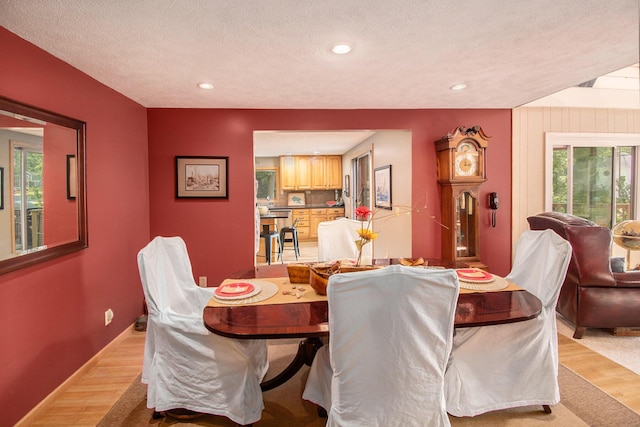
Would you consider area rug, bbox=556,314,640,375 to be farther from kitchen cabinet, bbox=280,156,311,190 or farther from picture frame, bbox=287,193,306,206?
picture frame, bbox=287,193,306,206

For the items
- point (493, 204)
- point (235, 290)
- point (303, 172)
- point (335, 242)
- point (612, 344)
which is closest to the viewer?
point (235, 290)

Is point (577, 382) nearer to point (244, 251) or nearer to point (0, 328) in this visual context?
point (244, 251)

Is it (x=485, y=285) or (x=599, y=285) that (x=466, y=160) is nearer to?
(x=599, y=285)

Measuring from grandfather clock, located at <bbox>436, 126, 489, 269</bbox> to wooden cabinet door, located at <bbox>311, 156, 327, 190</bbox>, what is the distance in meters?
5.22

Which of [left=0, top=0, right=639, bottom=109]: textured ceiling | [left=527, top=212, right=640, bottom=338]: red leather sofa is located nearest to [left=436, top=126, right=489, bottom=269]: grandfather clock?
[left=0, top=0, right=639, bottom=109]: textured ceiling

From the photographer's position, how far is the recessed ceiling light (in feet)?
7.06

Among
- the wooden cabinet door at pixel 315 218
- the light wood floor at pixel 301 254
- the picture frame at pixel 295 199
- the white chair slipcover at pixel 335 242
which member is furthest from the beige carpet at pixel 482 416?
the picture frame at pixel 295 199

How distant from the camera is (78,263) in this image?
2.51 m

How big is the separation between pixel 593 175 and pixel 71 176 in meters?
5.63

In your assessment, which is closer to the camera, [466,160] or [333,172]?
[466,160]

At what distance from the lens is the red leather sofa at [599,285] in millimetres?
2854

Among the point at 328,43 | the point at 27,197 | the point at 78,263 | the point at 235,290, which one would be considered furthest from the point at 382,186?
the point at 27,197

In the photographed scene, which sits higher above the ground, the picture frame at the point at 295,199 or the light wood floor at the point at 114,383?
the picture frame at the point at 295,199

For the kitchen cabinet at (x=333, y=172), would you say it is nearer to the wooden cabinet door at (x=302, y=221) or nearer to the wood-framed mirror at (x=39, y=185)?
the wooden cabinet door at (x=302, y=221)
